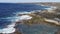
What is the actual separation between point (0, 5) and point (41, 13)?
3.00 ft

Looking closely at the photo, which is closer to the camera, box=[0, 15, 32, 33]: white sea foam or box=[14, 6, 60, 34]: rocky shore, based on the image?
box=[0, 15, 32, 33]: white sea foam

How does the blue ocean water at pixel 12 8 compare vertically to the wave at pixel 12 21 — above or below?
above

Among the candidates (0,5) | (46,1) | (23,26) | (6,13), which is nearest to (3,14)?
(6,13)

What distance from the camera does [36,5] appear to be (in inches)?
92.0

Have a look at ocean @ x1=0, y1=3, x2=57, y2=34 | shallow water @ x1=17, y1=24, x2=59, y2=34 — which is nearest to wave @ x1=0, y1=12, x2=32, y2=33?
ocean @ x1=0, y1=3, x2=57, y2=34

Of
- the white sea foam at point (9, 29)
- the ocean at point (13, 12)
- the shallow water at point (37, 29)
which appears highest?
the ocean at point (13, 12)

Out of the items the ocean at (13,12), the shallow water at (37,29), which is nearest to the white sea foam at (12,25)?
the ocean at (13,12)

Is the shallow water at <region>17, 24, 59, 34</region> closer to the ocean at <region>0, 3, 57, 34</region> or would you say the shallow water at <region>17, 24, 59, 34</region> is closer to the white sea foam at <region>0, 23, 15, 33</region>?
the ocean at <region>0, 3, 57, 34</region>

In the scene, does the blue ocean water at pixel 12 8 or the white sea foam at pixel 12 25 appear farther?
the blue ocean water at pixel 12 8

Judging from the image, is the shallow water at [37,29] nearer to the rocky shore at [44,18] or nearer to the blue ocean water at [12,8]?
the rocky shore at [44,18]

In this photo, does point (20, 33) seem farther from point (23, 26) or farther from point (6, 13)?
point (6, 13)

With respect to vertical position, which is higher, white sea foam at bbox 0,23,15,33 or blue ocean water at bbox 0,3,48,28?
blue ocean water at bbox 0,3,48,28

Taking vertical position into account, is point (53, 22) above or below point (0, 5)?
below

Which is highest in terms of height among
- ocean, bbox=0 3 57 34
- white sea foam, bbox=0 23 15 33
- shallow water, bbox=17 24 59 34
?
ocean, bbox=0 3 57 34
